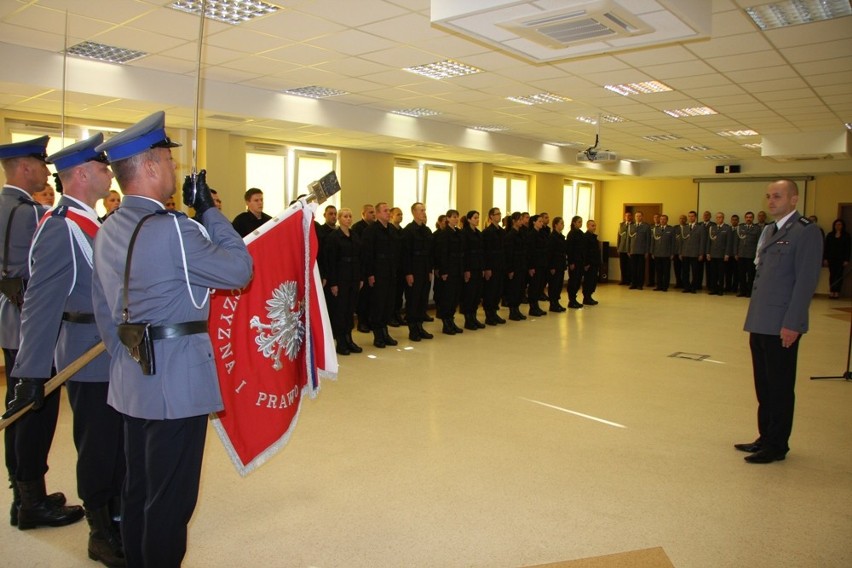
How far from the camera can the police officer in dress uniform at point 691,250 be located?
14.2 meters

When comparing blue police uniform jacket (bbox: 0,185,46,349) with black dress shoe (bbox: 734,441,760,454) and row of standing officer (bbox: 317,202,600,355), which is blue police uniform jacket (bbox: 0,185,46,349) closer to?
row of standing officer (bbox: 317,202,600,355)

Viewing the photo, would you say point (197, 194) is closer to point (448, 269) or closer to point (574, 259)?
point (448, 269)

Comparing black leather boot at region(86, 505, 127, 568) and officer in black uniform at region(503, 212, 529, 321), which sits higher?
officer in black uniform at region(503, 212, 529, 321)

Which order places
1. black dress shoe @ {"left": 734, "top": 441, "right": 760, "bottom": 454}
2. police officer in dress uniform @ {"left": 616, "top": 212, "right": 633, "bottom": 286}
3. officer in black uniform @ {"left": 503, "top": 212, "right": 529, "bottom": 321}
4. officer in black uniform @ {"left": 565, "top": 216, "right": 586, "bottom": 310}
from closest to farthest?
black dress shoe @ {"left": 734, "top": 441, "right": 760, "bottom": 454}, officer in black uniform @ {"left": 503, "top": 212, "right": 529, "bottom": 321}, officer in black uniform @ {"left": 565, "top": 216, "right": 586, "bottom": 310}, police officer in dress uniform @ {"left": 616, "top": 212, "right": 633, "bottom": 286}

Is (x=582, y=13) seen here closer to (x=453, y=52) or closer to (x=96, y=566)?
(x=453, y=52)

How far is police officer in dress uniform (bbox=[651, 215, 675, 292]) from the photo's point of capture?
1465 cm

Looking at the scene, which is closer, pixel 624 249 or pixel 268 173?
pixel 268 173

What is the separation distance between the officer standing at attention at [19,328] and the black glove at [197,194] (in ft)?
4.39

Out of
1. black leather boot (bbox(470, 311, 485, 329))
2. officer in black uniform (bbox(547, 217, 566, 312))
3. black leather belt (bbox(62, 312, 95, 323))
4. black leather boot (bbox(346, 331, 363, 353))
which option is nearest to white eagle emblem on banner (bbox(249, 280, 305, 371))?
black leather belt (bbox(62, 312, 95, 323))

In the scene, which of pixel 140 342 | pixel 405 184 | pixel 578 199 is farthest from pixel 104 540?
pixel 578 199

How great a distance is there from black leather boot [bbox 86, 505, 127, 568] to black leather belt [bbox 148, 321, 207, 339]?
1.18 m

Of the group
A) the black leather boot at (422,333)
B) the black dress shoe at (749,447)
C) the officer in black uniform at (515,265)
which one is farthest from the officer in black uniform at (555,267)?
the black dress shoe at (749,447)

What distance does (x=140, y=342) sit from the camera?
186 centimetres

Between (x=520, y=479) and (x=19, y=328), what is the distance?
268 centimetres
